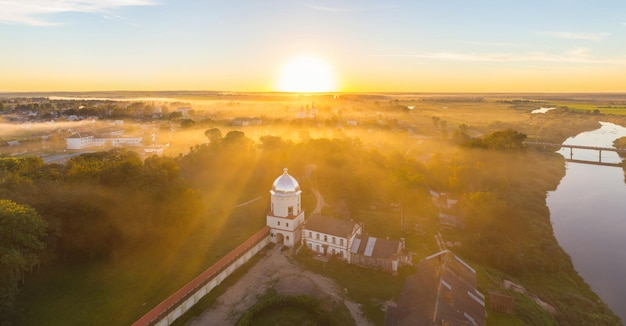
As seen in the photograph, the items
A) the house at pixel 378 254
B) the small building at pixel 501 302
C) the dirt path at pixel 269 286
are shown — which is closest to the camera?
the dirt path at pixel 269 286

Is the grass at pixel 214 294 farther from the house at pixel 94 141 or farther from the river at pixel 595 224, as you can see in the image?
the house at pixel 94 141

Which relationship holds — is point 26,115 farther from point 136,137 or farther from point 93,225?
point 93,225

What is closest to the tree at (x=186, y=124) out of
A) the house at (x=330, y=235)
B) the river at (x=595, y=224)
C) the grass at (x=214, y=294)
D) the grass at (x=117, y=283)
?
the grass at (x=117, y=283)

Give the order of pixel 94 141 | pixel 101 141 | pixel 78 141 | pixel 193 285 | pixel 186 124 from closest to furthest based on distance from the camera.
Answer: pixel 193 285 < pixel 78 141 < pixel 94 141 < pixel 101 141 < pixel 186 124

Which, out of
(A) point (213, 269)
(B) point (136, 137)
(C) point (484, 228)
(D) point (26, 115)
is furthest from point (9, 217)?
(D) point (26, 115)

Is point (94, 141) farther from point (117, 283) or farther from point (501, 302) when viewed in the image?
point (501, 302)

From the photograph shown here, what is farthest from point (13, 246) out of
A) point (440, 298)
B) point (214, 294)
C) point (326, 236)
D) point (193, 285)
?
point (440, 298)
